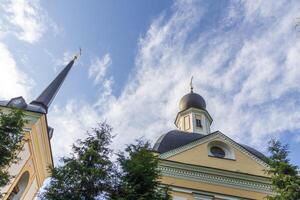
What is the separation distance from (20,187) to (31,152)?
2859 millimetres

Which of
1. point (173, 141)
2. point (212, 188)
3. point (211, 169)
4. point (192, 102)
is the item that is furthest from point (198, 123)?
point (212, 188)

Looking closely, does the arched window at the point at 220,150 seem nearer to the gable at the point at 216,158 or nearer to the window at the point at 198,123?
the gable at the point at 216,158

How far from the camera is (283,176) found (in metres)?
13.9

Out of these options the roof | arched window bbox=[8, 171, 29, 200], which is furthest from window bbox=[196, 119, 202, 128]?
arched window bbox=[8, 171, 29, 200]

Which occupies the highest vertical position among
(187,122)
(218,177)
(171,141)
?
(187,122)

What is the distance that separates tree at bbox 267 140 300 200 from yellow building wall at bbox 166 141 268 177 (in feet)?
12.5

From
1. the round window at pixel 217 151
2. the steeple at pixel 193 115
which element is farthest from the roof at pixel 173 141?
the steeple at pixel 193 115

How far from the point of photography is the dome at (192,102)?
30.1 meters

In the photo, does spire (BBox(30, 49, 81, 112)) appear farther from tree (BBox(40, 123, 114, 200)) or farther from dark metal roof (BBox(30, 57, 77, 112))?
tree (BBox(40, 123, 114, 200))

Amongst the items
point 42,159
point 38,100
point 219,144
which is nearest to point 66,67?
point 38,100

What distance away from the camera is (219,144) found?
20.5 metres

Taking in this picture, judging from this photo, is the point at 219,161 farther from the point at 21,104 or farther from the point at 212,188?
the point at 21,104

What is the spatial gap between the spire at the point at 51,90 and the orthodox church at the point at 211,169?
9414 mm

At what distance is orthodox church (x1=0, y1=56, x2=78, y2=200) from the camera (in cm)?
2007
